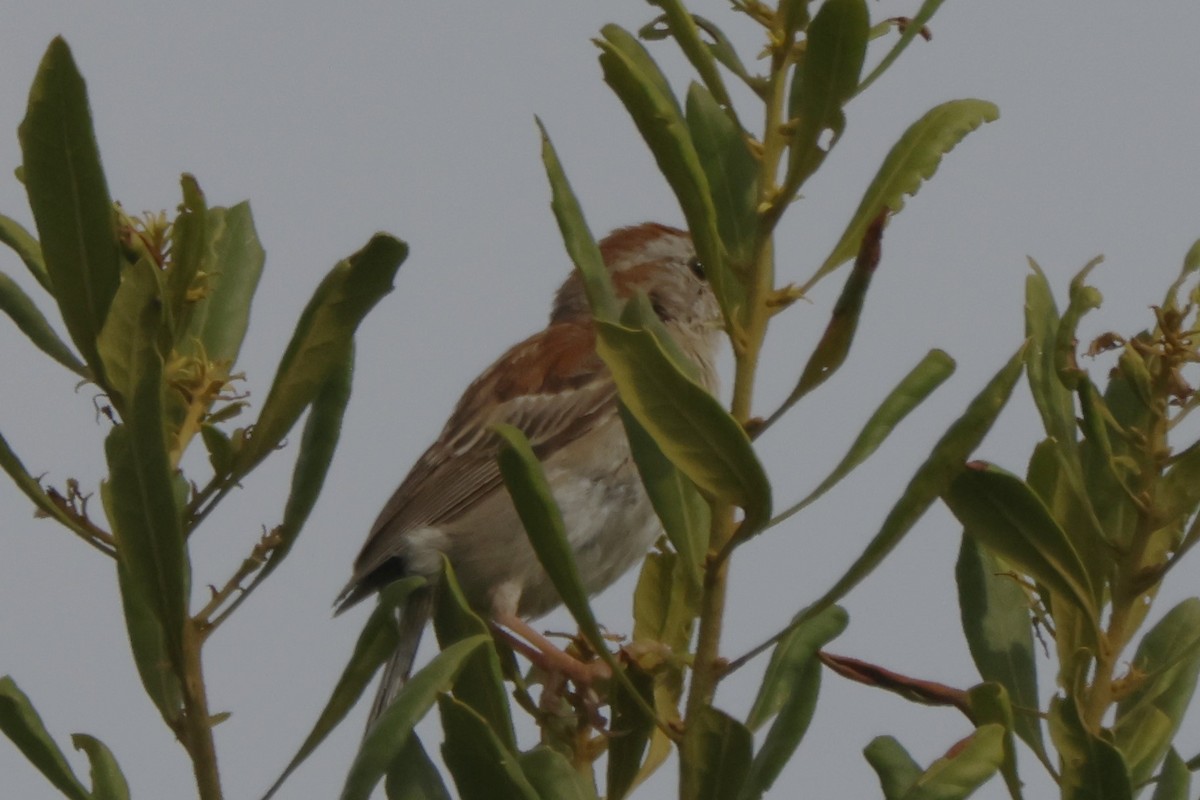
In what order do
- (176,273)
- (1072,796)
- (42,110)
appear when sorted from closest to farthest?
(42,110) < (1072,796) < (176,273)

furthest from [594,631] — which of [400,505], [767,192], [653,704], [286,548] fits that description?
[400,505]

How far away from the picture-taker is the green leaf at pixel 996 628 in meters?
2.11

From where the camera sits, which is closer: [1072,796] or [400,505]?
[1072,796]

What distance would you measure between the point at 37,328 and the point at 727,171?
0.77 meters

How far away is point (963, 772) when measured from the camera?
5.62 ft

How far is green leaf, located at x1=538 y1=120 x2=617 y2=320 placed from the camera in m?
1.79

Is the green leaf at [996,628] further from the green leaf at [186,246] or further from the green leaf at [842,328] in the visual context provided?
the green leaf at [186,246]

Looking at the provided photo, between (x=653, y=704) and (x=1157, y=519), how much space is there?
59 cm

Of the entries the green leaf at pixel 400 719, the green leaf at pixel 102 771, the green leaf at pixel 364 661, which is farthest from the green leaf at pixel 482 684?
the green leaf at pixel 102 771

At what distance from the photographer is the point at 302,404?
6.38 ft

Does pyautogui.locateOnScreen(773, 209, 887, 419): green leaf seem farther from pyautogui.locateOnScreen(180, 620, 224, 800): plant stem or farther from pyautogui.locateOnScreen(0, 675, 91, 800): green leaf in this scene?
pyautogui.locateOnScreen(0, 675, 91, 800): green leaf

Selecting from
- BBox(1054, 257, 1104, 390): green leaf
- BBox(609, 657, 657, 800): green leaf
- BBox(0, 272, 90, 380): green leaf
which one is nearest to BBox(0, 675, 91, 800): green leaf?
BBox(0, 272, 90, 380): green leaf

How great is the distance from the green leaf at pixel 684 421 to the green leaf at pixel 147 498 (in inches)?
17.4

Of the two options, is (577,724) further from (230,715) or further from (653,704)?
(230,715)
